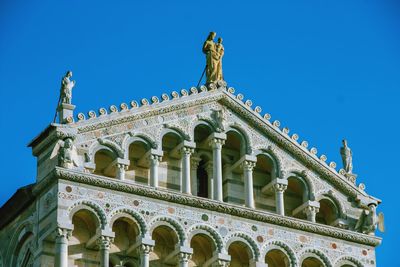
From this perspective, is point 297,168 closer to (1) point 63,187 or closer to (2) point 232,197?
(2) point 232,197

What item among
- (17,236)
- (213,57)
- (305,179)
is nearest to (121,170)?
(17,236)

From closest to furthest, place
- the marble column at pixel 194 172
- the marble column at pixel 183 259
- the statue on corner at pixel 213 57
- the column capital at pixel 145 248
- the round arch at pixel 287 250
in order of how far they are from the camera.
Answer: the column capital at pixel 145 248 < the marble column at pixel 183 259 < the round arch at pixel 287 250 < the marble column at pixel 194 172 < the statue on corner at pixel 213 57

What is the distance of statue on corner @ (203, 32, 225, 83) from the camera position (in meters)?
40.1

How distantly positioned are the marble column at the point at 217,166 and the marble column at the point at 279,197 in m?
1.40

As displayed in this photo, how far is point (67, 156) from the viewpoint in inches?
1446

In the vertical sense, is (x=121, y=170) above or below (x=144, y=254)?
above

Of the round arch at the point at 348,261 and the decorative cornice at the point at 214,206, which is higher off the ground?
the decorative cornice at the point at 214,206

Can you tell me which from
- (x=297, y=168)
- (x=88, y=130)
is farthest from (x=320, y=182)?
(x=88, y=130)

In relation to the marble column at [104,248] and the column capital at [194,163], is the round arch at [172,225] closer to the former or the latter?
the marble column at [104,248]

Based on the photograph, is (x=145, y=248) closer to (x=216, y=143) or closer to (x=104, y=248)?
(x=104, y=248)

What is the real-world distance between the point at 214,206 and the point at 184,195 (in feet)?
2.47

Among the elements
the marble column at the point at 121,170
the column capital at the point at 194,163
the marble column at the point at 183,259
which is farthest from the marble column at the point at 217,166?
the marble column at the point at 121,170

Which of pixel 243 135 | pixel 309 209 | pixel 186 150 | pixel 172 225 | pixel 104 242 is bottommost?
pixel 104 242

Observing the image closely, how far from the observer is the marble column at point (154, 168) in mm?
37656
